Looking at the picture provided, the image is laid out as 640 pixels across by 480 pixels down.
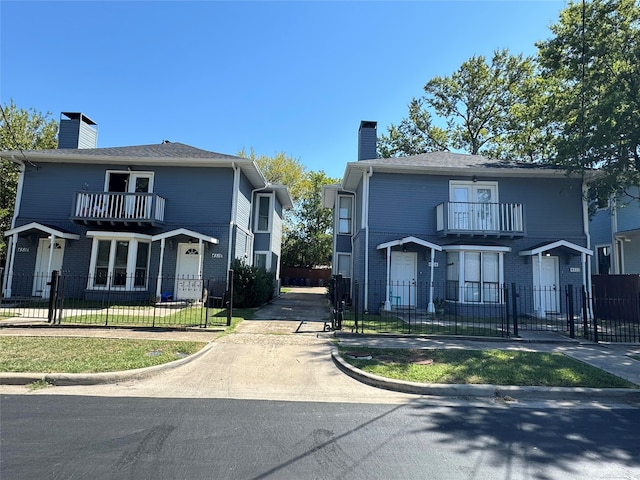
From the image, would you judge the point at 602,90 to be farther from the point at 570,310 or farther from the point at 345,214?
the point at 345,214

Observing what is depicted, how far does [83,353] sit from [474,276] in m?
13.1

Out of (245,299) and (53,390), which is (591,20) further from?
(53,390)

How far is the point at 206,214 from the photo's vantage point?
16109 mm

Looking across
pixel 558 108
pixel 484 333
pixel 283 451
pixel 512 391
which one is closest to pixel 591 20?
pixel 558 108

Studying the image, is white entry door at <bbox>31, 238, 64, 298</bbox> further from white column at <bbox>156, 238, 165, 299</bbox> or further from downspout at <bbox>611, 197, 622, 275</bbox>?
downspout at <bbox>611, 197, 622, 275</bbox>

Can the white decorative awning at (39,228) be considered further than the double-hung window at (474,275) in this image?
Yes

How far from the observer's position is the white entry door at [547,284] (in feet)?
48.5

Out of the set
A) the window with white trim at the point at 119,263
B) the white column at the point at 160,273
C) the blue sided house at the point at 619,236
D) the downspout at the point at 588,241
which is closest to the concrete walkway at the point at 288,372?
the white column at the point at 160,273

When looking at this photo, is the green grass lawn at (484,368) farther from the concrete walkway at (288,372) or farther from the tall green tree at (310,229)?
the tall green tree at (310,229)

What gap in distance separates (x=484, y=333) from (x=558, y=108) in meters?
11.3

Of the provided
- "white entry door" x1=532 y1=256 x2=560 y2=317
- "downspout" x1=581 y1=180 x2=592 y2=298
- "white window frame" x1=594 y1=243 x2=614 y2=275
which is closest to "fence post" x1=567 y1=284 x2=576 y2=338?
"white entry door" x1=532 y1=256 x2=560 y2=317

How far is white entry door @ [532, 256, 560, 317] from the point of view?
1477cm

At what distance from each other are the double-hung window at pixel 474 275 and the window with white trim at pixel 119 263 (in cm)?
1261

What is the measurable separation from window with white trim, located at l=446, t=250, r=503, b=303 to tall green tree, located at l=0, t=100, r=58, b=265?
22736 millimetres
